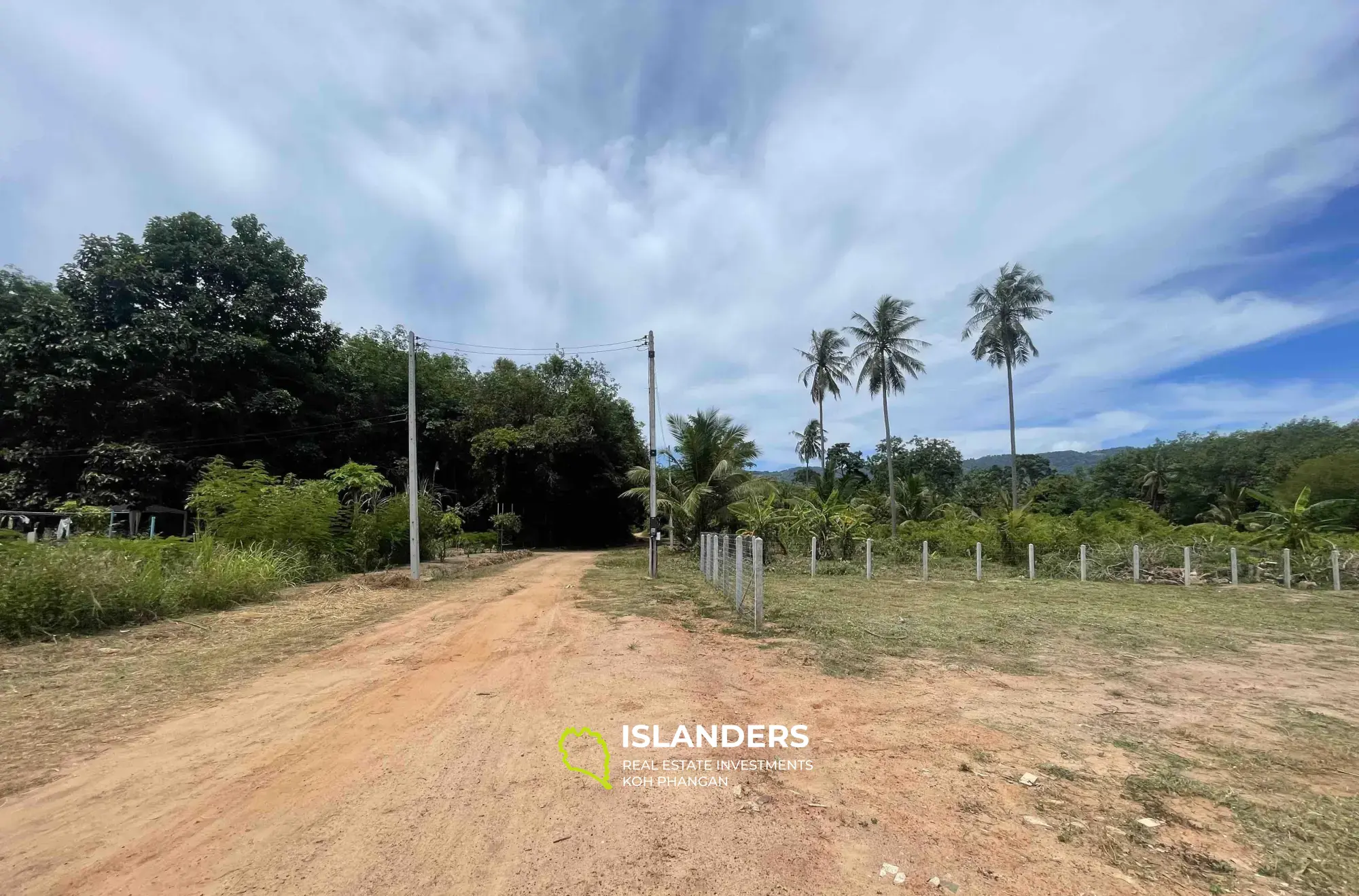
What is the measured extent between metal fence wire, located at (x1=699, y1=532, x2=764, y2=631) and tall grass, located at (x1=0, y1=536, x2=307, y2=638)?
7.96 meters

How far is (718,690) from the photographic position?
202 inches

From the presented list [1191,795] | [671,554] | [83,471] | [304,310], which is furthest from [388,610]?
[304,310]

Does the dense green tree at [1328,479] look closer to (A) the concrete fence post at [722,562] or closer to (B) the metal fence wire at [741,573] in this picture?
(B) the metal fence wire at [741,573]

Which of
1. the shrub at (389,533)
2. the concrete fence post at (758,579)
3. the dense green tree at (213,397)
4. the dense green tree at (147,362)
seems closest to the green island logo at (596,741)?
the concrete fence post at (758,579)

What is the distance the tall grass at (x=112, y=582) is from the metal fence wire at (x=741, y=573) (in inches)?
313

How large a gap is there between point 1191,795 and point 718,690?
3.07 metres

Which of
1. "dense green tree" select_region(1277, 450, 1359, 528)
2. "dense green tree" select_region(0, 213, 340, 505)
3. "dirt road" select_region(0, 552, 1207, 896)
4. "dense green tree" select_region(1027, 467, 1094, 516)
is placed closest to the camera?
"dirt road" select_region(0, 552, 1207, 896)

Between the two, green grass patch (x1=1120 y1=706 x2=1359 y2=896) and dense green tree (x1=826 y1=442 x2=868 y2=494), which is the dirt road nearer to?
green grass patch (x1=1120 y1=706 x2=1359 y2=896)

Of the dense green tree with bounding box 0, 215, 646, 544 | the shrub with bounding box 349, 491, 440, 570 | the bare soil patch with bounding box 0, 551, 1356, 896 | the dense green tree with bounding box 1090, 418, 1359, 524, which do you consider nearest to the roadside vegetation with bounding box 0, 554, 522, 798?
the bare soil patch with bounding box 0, 551, 1356, 896

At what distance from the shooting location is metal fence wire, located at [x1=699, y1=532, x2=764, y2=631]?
309 inches

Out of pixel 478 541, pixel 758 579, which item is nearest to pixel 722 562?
pixel 758 579

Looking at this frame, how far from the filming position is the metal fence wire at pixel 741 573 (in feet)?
25.7

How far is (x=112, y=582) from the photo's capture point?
7.78 m

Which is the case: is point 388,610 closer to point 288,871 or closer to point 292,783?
point 292,783
